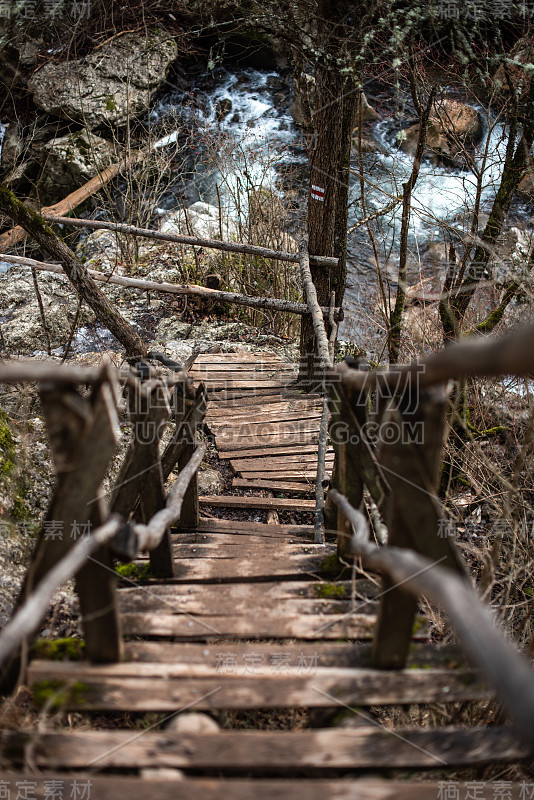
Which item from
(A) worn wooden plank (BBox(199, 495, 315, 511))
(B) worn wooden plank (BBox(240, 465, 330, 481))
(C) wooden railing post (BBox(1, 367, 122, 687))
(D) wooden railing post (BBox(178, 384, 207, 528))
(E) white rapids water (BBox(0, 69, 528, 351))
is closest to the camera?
(C) wooden railing post (BBox(1, 367, 122, 687))

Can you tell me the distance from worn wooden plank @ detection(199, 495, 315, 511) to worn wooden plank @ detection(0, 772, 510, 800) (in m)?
2.84

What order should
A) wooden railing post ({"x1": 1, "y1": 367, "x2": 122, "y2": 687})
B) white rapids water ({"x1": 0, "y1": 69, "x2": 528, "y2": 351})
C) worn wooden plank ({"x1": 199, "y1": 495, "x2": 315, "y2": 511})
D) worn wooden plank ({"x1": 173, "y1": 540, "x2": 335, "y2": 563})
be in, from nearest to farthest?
wooden railing post ({"x1": 1, "y1": 367, "x2": 122, "y2": 687}), worn wooden plank ({"x1": 173, "y1": 540, "x2": 335, "y2": 563}), worn wooden plank ({"x1": 199, "y1": 495, "x2": 315, "y2": 511}), white rapids water ({"x1": 0, "y1": 69, "x2": 528, "y2": 351})

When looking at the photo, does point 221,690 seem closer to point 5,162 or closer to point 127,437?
point 127,437

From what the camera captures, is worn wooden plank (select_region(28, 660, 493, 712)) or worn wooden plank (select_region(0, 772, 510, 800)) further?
worn wooden plank (select_region(28, 660, 493, 712))

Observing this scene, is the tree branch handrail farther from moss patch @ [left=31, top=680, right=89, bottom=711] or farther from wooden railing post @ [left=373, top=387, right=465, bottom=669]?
moss patch @ [left=31, top=680, right=89, bottom=711]

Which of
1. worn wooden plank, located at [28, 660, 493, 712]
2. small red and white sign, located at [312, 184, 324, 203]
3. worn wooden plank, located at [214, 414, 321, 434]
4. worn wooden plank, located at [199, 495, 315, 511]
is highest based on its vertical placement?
small red and white sign, located at [312, 184, 324, 203]

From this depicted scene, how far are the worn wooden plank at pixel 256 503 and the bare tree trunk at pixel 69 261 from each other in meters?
Result: 1.87

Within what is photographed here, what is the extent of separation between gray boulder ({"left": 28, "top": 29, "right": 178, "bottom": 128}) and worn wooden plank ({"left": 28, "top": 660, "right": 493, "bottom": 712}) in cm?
1008

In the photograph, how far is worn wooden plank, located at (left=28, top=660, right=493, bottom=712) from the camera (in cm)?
158

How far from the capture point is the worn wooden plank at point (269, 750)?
141 cm

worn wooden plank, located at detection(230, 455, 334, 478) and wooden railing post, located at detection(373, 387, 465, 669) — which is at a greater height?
wooden railing post, located at detection(373, 387, 465, 669)

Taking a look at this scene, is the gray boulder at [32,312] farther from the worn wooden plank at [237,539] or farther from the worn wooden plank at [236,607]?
the worn wooden plank at [236,607]

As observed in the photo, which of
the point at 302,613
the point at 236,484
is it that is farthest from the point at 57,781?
the point at 236,484

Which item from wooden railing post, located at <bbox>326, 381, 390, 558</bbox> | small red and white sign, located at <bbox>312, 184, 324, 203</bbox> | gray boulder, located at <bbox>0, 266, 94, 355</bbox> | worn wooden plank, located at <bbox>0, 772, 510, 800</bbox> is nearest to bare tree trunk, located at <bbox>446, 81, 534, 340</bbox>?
small red and white sign, located at <bbox>312, 184, 324, 203</bbox>
